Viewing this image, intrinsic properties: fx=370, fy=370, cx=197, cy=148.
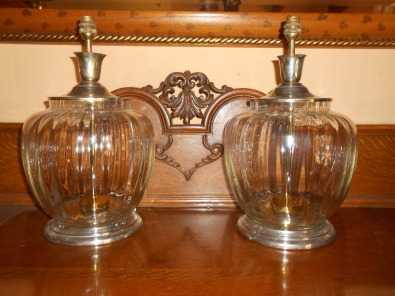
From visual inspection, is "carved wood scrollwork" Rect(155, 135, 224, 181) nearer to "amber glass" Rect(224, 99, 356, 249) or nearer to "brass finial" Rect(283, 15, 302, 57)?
"amber glass" Rect(224, 99, 356, 249)

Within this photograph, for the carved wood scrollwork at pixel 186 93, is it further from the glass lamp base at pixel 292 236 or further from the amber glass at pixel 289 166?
the glass lamp base at pixel 292 236

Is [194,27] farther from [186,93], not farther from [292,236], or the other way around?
[292,236]

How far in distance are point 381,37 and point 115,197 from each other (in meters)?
0.48

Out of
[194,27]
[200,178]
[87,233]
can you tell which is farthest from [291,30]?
[87,233]

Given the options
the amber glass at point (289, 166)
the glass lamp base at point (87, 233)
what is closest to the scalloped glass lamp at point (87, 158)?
the glass lamp base at point (87, 233)

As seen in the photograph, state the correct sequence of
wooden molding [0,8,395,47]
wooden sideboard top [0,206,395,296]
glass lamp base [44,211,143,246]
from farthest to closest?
wooden molding [0,8,395,47] < glass lamp base [44,211,143,246] < wooden sideboard top [0,206,395,296]

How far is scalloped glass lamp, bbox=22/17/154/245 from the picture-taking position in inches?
19.0

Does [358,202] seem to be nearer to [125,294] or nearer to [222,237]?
[222,237]

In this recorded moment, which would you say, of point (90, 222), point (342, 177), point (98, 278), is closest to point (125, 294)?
point (98, 278)

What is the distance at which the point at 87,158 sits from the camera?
524mm

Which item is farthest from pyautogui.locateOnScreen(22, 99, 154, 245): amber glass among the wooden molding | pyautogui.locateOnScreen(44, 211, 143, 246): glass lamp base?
the wooden molding

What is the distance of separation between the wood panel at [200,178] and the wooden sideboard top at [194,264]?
3.2 inches

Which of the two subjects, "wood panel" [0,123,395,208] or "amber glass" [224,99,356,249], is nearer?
"amber glass" [224,99,356,249]

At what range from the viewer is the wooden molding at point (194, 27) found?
0.56 m
